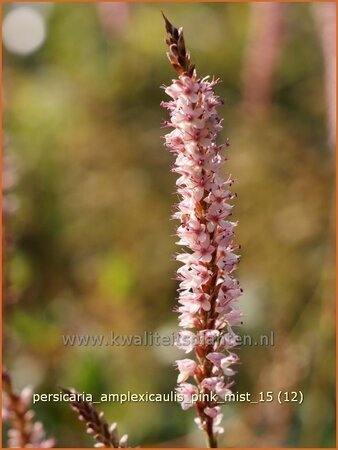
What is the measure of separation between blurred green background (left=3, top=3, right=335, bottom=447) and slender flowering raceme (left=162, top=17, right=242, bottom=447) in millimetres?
1165

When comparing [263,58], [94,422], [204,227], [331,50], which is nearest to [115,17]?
[263,58]

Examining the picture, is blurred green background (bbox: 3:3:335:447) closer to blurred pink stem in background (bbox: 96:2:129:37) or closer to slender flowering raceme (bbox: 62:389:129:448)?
blurred pink stem in background (bbox: 96:2:129:37)

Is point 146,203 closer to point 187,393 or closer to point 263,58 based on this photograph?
point 263,58

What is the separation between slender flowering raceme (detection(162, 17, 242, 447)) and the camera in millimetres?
1332

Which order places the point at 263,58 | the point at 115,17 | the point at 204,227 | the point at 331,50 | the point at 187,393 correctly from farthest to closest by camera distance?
the point at 115,17
the point at 263,58
the point at 331,50
the point at 187,393
the point at 204,227

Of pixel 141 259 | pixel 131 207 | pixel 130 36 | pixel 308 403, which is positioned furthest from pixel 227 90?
pixel 308 403

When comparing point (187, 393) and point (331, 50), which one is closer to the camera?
point (187, 393)

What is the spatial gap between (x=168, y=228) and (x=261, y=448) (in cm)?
193

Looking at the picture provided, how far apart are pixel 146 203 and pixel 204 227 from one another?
3182 mm

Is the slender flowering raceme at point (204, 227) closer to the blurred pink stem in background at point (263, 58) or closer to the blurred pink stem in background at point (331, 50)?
the blurred pink stem in background at point (331, 50)

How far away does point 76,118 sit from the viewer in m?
5.30

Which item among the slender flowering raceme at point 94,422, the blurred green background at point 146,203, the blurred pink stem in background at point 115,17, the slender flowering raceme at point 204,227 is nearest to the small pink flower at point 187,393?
the slender flowering raceme at point 204,227

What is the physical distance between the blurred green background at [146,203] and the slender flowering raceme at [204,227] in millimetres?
1165

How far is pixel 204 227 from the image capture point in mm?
1348
